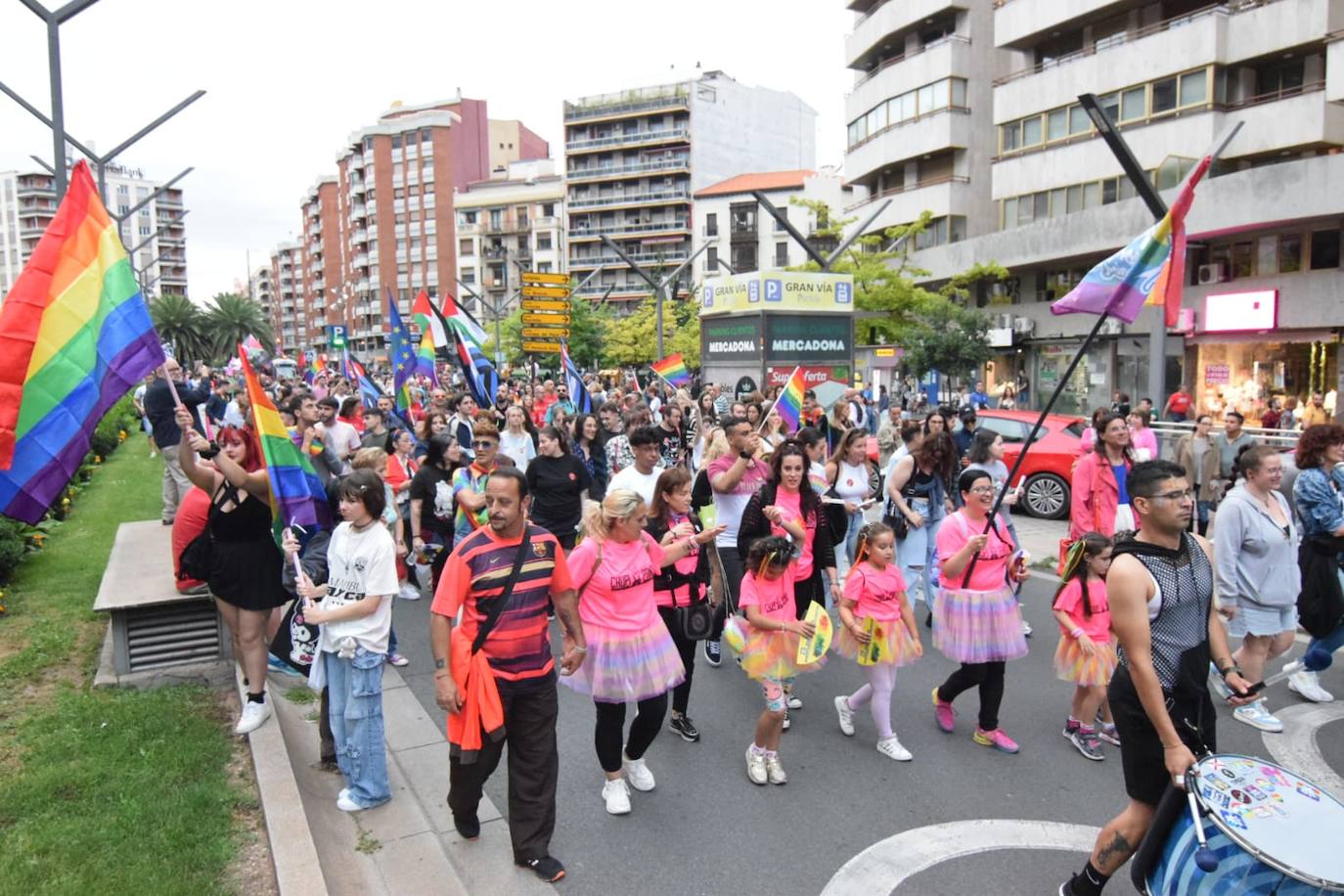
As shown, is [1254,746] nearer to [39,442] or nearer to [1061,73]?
[39,442]

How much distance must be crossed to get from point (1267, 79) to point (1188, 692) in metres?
29.9

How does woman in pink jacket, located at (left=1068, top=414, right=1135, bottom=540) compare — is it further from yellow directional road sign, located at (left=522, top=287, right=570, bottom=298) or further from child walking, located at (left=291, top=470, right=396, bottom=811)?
yellow directional road sign, located at (left=522, top=287, right=570, bottom=298)

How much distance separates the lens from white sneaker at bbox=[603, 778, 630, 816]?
4.68 meters

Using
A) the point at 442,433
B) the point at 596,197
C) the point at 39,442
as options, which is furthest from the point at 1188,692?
the point at 596,197

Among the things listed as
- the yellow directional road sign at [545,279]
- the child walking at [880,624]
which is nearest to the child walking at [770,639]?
the child walking at [880,624]

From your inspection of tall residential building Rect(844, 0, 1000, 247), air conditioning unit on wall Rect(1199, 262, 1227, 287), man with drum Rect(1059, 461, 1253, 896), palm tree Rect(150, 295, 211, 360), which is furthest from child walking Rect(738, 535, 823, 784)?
palm tree Rect(150, 295, 211, 360)

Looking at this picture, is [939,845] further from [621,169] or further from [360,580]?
[621,169]

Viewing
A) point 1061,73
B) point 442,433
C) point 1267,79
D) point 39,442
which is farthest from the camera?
point 1061,73

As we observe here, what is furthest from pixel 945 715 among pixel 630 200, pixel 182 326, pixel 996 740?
pixel 630 200

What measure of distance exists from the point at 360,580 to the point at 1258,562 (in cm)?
511

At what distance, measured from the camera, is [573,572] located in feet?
15.0

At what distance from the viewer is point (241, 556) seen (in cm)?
523

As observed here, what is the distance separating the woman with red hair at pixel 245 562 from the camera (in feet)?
17.1

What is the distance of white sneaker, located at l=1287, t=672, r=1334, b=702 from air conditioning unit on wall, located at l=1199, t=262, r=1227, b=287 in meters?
24.0
